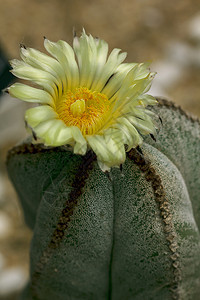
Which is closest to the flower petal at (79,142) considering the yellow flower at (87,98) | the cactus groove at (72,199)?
the yellow flower at (87,98)

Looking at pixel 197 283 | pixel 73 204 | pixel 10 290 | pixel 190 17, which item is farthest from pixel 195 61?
pixel 73 204

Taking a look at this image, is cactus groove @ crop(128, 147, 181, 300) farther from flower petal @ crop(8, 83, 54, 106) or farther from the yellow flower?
flower petal @ crop(8, 83, 54, 106)

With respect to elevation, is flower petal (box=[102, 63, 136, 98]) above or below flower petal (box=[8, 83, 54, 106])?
above

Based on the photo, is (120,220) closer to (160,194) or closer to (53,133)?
(160,194)

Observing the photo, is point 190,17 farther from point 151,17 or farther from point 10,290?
point 10,290

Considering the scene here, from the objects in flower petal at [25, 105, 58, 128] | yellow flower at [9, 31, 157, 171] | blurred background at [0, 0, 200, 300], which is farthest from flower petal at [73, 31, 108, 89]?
blurred background at [0, 0, 200, 300]

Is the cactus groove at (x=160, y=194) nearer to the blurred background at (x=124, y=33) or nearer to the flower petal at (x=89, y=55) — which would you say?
the flower petal at (x=89, y=55)

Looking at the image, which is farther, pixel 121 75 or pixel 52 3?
pixel 52 3
